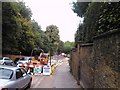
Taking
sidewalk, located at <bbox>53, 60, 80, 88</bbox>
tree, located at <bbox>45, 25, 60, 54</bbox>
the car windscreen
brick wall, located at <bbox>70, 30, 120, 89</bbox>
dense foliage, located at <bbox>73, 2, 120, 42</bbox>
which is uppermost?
tree, located at <bbox>45, 25, 60, 54</bbox>

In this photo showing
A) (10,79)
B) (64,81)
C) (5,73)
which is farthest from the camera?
Result: (64,81)

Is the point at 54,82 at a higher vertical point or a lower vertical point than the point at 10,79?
lower

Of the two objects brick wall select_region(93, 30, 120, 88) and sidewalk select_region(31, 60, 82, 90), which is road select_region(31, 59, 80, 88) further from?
brick wall select_region(93, 30, 120, 88)

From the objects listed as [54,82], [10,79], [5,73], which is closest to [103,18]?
[5,73]

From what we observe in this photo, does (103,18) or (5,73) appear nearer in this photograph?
(5,73)

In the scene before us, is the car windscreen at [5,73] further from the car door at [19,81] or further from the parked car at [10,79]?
the car door at [19,81]

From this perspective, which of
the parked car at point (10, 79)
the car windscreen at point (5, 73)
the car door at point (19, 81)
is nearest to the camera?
the parked car at point (10, 79)

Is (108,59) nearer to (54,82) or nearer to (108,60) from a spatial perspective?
(108,60)

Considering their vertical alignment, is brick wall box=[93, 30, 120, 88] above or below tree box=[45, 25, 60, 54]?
below

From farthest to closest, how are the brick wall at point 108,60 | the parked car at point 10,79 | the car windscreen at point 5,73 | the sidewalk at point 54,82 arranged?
1. the sidewalk at point 54,82
2. the car windscreen at point 5,73
3. the parked car at point 10,79
4. the brick wall at point 108,60

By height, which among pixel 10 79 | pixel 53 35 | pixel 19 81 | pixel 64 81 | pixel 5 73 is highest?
pixel 53 35

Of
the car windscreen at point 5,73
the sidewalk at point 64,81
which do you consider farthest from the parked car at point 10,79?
the sidewalk at point 64,81

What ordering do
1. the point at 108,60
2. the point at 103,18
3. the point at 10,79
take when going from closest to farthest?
the point at 108,60 < the point at 10,79 < the point at 103,18

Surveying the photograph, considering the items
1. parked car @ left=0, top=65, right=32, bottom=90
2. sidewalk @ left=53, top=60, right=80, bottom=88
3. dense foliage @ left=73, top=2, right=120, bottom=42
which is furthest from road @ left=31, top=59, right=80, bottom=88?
parked car @ left=0, top=65, right=32, bottom=90
